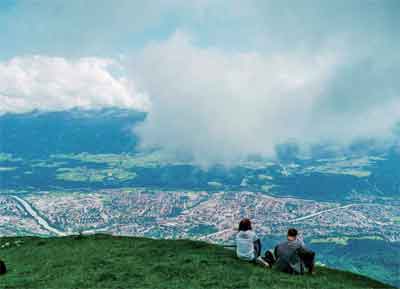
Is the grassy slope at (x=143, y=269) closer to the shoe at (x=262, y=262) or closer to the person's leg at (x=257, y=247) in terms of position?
the shoe at (x=262, y=262)

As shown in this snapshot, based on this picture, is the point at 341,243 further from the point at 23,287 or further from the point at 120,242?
the point at 23,287

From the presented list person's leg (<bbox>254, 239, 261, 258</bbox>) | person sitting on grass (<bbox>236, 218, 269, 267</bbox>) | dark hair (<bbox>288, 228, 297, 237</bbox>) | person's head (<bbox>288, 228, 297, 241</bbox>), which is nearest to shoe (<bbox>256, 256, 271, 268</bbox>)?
person sitting on grass (<bbox>236, 218, 269, 267</bbox>)

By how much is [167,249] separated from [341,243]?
159 m

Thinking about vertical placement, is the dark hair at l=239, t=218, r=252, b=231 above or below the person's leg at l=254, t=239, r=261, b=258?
above

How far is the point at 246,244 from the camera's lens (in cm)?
2633

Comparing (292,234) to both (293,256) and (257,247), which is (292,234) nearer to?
(293,256)

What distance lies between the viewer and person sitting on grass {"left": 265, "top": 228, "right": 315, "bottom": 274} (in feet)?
78.7

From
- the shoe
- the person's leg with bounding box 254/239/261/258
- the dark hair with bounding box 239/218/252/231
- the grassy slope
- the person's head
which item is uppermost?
the dark hair with bounding box 239/218/252/231

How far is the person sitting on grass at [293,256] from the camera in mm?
24000

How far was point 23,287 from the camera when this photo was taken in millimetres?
23812

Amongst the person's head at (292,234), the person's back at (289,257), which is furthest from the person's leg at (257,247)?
the person's head at (292,234)

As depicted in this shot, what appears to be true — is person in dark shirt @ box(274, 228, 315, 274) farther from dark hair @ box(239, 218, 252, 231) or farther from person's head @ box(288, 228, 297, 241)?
dark hair @ box(239, 218, 252, 231)

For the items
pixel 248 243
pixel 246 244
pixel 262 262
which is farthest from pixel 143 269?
pixel 262 262

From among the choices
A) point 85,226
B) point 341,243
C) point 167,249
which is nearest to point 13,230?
point 85,226
